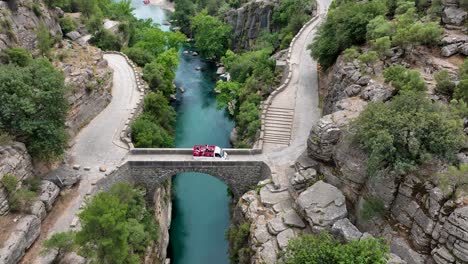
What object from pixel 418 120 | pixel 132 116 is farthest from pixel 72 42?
pixel 418 120

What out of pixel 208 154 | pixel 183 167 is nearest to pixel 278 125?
pixel 208 154

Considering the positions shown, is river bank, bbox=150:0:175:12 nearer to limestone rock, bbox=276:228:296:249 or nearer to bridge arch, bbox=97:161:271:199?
bridge arch, bbox=97:161:271:199

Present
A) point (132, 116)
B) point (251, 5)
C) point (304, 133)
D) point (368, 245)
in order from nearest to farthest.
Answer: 1. point (368, 245)
2. point (304, 133)
3. point (132, 116)
4. point (251, 5)

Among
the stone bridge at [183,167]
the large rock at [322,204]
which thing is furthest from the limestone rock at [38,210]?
the large rock at [322,204]

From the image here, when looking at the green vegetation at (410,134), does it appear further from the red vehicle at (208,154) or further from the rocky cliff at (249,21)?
the rocky cliff at (249,21)

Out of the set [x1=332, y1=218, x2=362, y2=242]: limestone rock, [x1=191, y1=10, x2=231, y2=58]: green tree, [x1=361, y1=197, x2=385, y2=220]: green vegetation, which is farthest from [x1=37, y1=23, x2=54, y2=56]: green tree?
[x1=361, y1=197, x2=385, y2=220]: green vegetation

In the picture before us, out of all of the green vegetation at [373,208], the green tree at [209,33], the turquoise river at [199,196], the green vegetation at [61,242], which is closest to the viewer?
the green vegetation at [61,242]

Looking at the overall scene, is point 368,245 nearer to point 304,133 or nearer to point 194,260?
point 304,133
